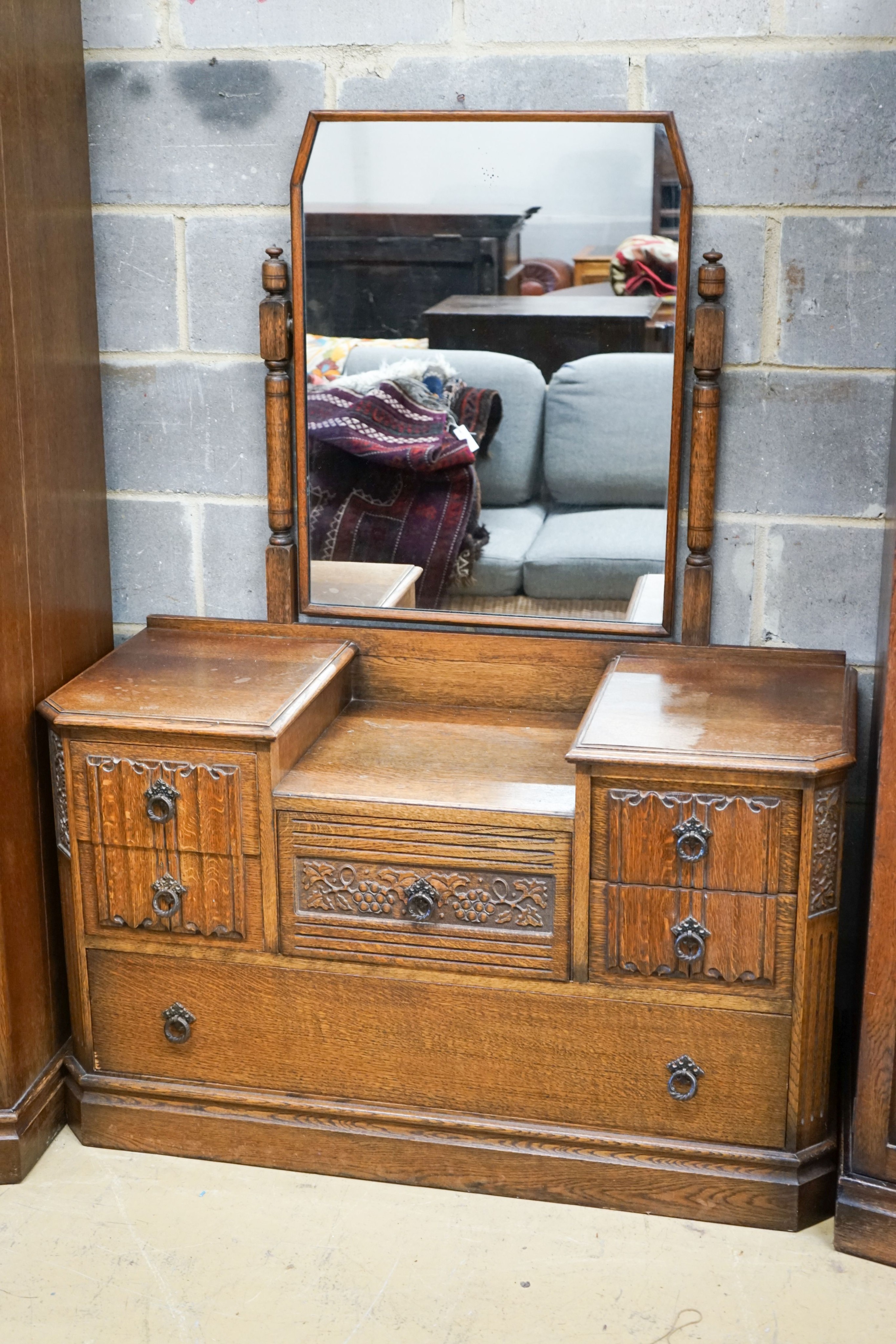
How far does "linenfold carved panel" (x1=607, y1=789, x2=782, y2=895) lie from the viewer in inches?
77.3

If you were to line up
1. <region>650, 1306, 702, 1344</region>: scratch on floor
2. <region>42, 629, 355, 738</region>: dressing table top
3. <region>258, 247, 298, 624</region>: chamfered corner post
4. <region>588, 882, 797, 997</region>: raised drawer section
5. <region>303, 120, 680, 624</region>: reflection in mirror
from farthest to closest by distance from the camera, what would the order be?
<region>258, 247, 298, 624</region>: chamfered corner post, <region>303, 120, 680, 624</region>: reflection in mirror, <region>42, 629, 355, 738</region>: dressing table top, <region>588, 882, 797, 997</region>: raised drawer section, <region>650, 1306, 702, 1344</region>: scratch on floor

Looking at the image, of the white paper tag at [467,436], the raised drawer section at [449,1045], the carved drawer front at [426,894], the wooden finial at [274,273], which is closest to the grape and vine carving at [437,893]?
the carved drawer front at [426,894]

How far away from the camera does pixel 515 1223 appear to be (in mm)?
2115

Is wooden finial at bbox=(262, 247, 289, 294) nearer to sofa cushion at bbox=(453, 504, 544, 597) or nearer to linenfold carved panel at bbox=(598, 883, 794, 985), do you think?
sofa cushion at bbox=(453, 504, 544, 597)

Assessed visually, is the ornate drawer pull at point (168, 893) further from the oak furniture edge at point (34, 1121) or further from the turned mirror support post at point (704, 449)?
the turned mirror support post at point (704, 449)

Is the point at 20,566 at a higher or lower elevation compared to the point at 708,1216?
higher

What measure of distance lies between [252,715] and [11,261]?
0.74 meters

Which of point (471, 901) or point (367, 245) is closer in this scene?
point (471, 901)

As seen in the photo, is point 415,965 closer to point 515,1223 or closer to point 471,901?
point 471,901

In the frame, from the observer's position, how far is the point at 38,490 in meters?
2.18

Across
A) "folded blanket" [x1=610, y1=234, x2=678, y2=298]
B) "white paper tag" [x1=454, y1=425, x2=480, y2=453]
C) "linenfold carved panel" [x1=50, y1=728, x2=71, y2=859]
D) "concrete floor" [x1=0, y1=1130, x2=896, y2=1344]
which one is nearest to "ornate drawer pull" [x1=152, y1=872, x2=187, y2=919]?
"linenfold carved panel" [x1=50, y1=728, x2=71, y2=859]

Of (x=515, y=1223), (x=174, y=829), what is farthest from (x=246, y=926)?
(x=515, y=1223)

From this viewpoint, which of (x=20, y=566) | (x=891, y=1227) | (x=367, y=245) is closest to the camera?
(x=891, y=1227)

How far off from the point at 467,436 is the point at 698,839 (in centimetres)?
79
